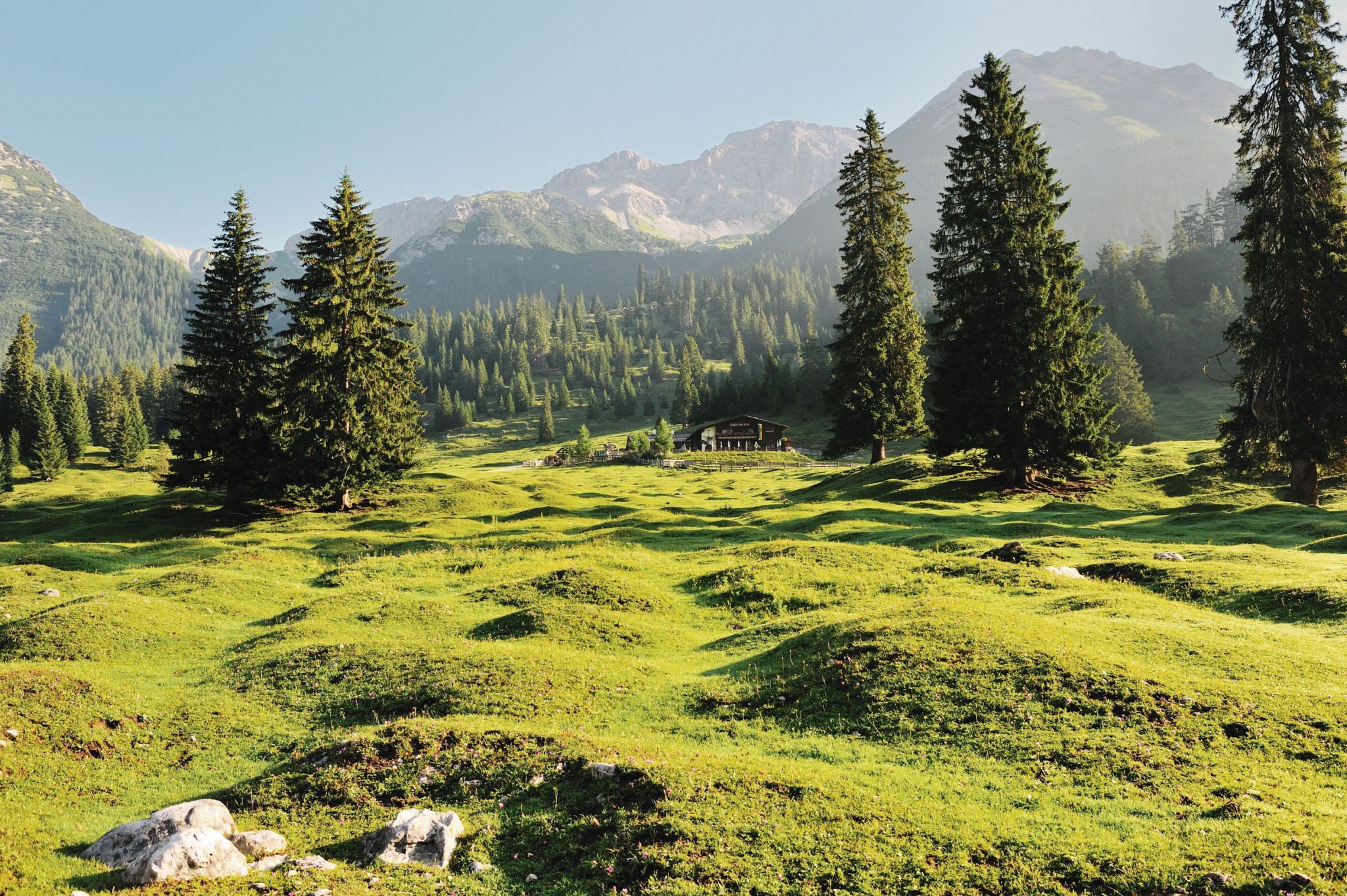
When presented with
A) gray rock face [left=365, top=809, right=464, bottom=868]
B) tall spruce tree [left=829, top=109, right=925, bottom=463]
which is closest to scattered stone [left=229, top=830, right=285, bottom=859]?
gray rock face [left=365, top=809, right=464, bottom=868]

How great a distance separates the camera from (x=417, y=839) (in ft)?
33.2

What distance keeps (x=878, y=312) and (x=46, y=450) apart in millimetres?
116682

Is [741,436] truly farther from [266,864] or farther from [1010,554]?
[266,864]

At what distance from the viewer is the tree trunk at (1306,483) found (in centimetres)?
3650

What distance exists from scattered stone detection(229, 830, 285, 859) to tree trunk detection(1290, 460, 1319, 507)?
154 ft

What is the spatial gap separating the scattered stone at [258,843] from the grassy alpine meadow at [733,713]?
52 cm

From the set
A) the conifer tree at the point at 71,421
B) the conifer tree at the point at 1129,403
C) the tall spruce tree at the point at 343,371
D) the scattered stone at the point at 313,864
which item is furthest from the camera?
the conifer tree at the point at 71,421

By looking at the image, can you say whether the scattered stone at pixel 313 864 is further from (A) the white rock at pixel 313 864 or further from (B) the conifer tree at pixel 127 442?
(B) the conifer tree at pixel 127 442

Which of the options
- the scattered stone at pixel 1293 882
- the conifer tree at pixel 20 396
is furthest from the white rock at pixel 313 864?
the conifer tree at pixel 20 396

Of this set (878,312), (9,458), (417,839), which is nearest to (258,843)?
(417,839)

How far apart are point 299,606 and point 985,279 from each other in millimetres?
42353

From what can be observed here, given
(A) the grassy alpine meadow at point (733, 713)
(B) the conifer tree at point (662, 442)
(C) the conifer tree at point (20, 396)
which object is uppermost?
(C) the conifer tree at point (20, 396)

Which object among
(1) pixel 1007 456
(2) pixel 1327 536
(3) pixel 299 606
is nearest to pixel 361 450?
(3) pixel 299 606

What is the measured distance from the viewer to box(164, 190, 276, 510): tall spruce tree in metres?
49.9
